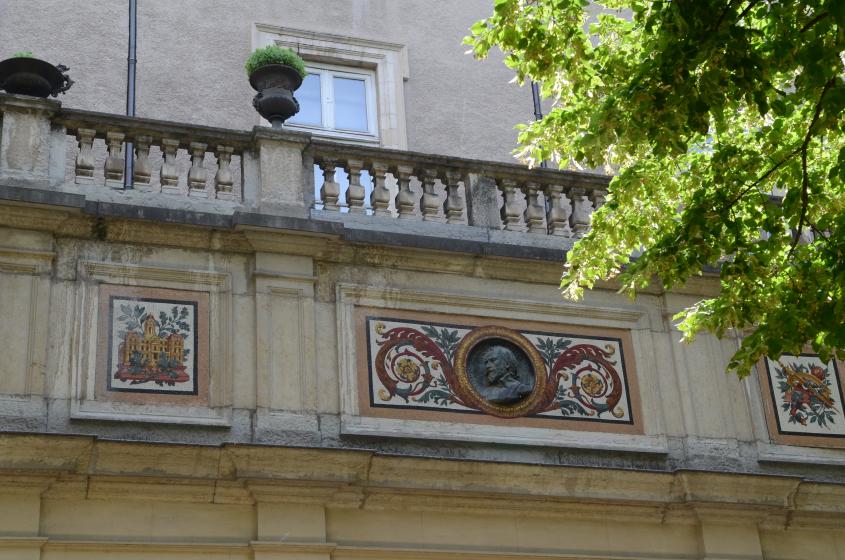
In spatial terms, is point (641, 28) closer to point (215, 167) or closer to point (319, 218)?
point (319, 218)

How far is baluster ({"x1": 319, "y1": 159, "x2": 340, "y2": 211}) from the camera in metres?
12.3

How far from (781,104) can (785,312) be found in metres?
1.38

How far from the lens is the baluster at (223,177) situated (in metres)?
12.0

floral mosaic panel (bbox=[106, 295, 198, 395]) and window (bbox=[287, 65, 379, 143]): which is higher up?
window (bbox=[287, 65, 379, 143])

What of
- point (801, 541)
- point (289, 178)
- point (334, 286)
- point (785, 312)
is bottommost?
point (801, 541)

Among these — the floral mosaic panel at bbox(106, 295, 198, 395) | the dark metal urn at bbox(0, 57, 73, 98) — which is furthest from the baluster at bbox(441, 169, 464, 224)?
the dark metal urn at bbox(0, 57, 73, 98)

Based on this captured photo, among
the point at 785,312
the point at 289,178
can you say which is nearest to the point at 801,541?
the point at 785,312

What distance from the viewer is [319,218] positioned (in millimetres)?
12109

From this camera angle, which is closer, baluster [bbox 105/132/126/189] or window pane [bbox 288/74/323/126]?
baluster [bbox 105/132/126/189]

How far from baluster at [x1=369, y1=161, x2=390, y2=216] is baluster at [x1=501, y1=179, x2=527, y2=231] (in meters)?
1.08

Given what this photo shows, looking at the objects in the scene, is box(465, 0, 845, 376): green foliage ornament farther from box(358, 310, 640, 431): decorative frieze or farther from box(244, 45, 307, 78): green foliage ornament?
box(244, 45, 307, 78): green foliage ornament

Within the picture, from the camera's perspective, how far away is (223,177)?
472 inches

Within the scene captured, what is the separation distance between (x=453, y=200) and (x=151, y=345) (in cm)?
300

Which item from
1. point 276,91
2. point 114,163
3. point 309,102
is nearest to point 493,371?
point 276,91
